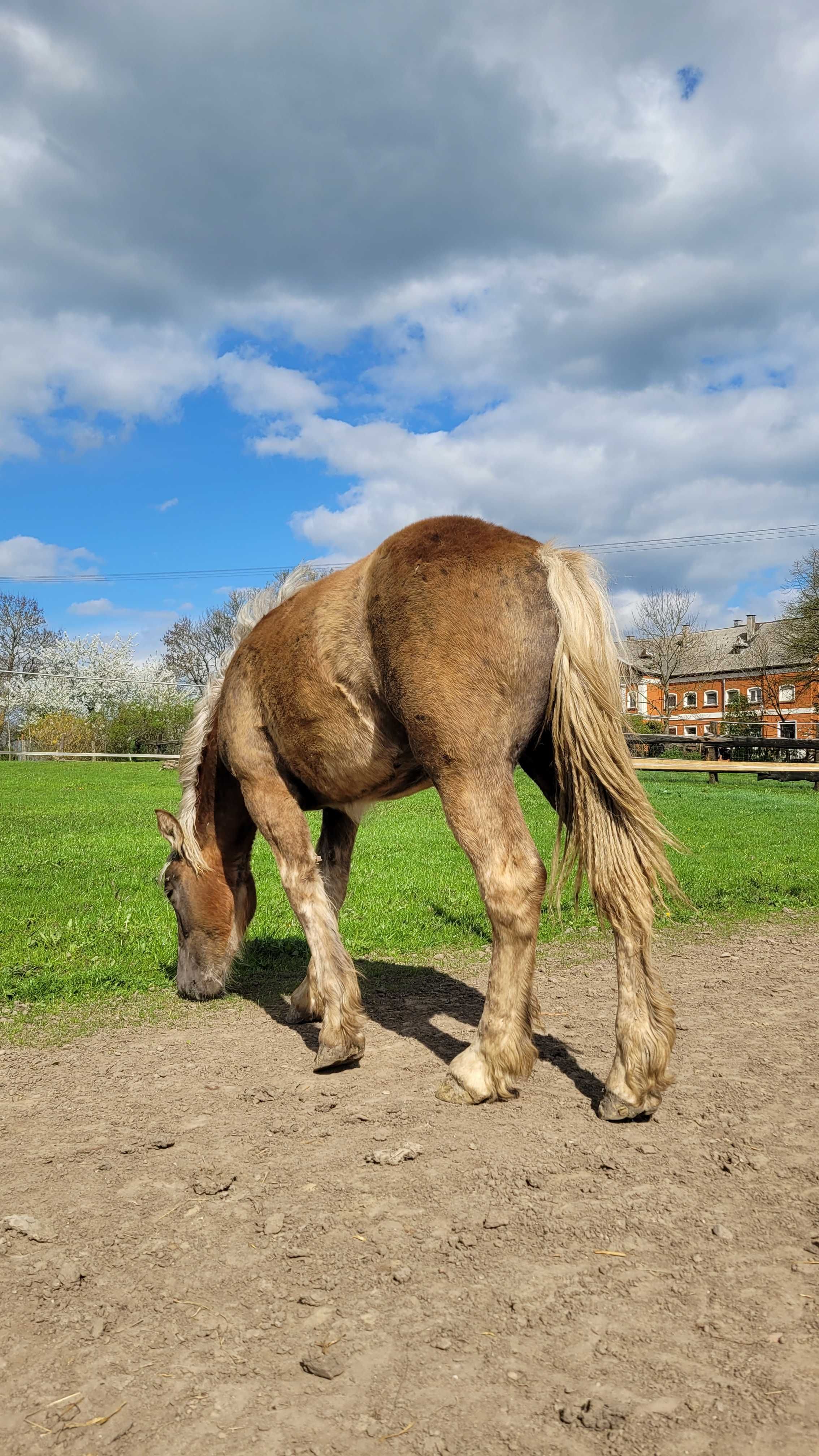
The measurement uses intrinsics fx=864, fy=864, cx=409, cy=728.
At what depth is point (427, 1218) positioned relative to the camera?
2.79 metres

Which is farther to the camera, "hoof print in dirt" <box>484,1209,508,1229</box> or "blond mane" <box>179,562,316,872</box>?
"blond mane" <box>179,562,316,872</box>

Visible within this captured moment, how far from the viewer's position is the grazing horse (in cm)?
375

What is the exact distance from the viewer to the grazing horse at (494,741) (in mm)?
3748

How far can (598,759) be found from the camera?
3.87 m

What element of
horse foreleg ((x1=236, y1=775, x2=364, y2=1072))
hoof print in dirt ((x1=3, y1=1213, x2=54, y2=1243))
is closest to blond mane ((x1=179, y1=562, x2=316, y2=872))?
horse foreleg ((x1=236, y1=775, x2=364, y2=1072))

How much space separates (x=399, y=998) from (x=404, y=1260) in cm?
312

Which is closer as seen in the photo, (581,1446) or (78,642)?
(581,1446)

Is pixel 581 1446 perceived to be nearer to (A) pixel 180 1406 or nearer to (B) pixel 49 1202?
(A) pixel 180 1406

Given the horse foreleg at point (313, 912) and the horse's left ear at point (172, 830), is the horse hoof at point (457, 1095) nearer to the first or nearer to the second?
the horse foreleg at point (313, 912)

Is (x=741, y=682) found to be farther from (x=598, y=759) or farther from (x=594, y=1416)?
(x=594, y=1416)

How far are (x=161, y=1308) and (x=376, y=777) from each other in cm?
259

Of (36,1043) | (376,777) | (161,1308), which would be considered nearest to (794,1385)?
(161,1308)

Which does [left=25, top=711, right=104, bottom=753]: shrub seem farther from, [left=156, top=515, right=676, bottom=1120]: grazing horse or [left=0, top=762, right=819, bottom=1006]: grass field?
[left=156, top=515, right=676, bottom=1120]: grazing horse

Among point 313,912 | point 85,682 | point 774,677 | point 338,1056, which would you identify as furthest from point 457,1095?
point 774,677
